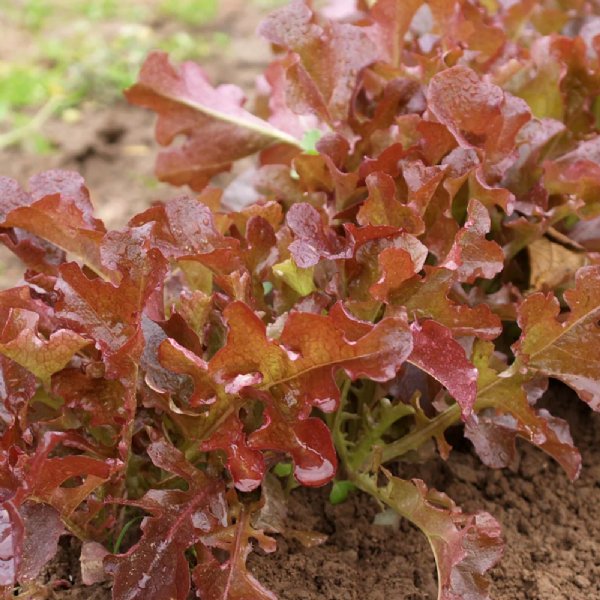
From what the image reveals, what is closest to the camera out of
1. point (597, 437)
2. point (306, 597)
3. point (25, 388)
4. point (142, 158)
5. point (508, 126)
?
point (25, 388)

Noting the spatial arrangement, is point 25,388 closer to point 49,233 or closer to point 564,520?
point 49,233

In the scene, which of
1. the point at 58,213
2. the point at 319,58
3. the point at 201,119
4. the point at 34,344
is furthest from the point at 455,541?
the point at 201,119

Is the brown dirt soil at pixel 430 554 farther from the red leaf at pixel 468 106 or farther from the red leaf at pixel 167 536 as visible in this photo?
the red leaf at pixel 468 106

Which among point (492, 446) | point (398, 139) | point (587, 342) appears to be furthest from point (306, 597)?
point (398, 139)

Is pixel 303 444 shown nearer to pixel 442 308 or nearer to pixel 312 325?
pixel 312 325

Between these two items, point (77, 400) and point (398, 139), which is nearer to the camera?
point (77, 400)

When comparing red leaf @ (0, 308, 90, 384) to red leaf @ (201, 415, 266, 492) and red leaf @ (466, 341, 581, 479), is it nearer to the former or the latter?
red leaf @ (201, 415, 266, 492)
